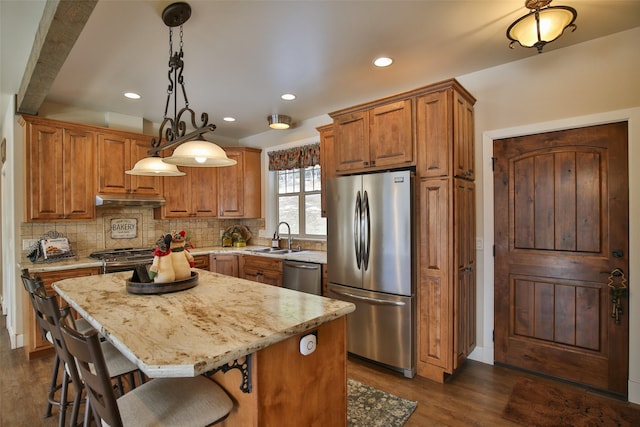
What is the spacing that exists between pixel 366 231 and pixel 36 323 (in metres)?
3.23

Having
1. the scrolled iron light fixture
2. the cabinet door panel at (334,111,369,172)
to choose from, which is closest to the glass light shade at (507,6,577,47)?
the cabinet door panel at (334,111,369,172)

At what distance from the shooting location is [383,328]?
9.37ft

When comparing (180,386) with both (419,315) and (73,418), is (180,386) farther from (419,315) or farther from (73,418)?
(419,315)

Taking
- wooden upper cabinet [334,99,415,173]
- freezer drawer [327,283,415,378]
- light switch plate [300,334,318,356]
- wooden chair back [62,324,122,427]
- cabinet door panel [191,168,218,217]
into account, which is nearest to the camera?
wooden chair back [62,324,122,427]

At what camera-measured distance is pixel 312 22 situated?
2.24m

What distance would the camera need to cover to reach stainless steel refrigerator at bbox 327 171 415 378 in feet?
8.95

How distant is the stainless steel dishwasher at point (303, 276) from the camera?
11.5 feet

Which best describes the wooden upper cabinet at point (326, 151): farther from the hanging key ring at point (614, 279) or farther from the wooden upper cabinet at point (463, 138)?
the hanging key ring at point (614, 279)

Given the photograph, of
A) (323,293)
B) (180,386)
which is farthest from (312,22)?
(323,293)

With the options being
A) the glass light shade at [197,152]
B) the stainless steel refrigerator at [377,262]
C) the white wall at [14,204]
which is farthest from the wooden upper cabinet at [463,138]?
the white wall at [14,204]

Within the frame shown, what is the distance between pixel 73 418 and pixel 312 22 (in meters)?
2.75

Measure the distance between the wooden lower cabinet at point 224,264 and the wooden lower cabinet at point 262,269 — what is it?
0.35ft

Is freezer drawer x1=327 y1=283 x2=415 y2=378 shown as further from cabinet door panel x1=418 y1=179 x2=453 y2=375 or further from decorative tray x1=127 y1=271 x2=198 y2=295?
decorative tray x1=127 y1=271 x2=198 y2=295

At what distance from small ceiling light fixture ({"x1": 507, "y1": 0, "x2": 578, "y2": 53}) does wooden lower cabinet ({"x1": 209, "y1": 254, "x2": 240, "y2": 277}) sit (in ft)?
12.6
